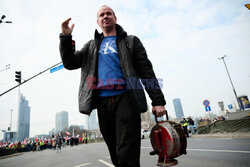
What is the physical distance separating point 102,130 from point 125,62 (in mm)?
820

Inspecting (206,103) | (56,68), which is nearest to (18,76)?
(56,68)

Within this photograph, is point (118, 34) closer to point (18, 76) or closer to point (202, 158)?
point (202, 158)

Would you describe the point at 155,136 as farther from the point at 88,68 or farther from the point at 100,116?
the point at 88,68

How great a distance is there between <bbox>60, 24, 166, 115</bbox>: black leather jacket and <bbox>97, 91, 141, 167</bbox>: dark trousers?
4.0 inches

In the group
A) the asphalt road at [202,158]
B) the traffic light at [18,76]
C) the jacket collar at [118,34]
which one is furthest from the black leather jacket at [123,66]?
the traffic light at [18,76]

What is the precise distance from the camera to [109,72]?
5.96 ft

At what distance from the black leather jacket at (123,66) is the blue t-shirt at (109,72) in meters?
A: 0.06

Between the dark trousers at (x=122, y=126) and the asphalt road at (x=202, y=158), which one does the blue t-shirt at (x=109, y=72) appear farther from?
the asphalt road at (x=202, y=158)

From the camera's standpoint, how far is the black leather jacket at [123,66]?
1.71 metres

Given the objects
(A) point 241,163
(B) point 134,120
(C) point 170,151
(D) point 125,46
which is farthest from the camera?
(A) point 241,163

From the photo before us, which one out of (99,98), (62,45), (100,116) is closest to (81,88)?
(99,98)

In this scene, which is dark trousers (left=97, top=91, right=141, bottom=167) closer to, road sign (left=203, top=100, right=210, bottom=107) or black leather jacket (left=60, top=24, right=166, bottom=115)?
black leather jacket (left=60, top=24, right=166, bottom=115)

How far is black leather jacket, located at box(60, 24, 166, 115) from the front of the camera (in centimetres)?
171

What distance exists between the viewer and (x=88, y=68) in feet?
6.44
